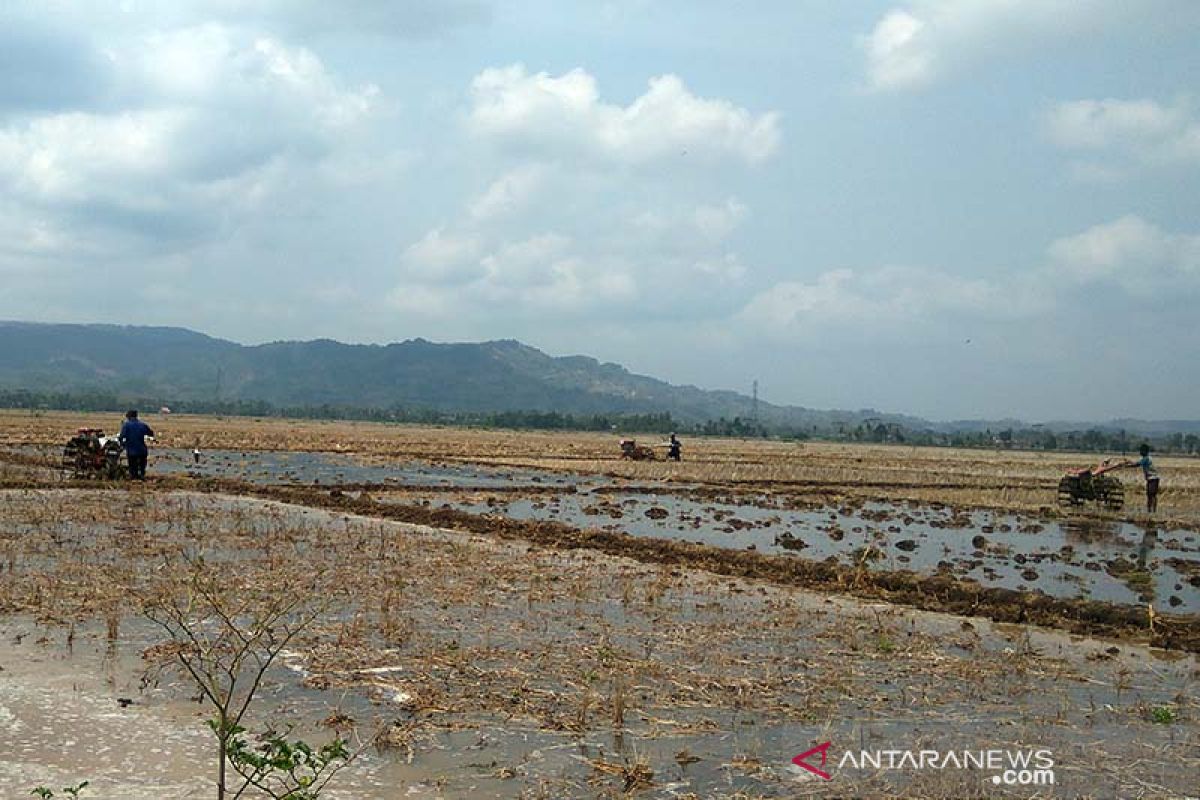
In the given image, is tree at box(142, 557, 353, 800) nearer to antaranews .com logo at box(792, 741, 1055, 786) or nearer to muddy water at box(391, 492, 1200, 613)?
antaranews .com logo at box(792, 741, 1055, 786)

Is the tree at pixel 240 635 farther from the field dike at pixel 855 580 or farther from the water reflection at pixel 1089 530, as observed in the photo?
the water reflection at pixel 1089 530

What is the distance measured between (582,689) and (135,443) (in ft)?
69.5

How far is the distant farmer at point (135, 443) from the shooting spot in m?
25.7

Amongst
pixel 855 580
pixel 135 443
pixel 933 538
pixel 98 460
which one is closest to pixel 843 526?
pixel 933 538

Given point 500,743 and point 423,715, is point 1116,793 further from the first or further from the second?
point 423,715

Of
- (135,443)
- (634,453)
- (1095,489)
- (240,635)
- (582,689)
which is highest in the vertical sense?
(135,443)

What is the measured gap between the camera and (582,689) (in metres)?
8.73

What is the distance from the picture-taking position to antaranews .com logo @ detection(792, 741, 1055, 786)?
688 centimetres

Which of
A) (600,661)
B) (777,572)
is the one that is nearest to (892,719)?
(600,661)

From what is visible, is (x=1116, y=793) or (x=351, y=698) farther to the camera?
(x=351, y=698)

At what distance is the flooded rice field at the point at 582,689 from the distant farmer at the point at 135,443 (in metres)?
11.6

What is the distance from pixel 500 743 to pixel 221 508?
1692 cm

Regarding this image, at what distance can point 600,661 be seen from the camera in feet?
31.6

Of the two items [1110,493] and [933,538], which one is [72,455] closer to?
[933,538]
